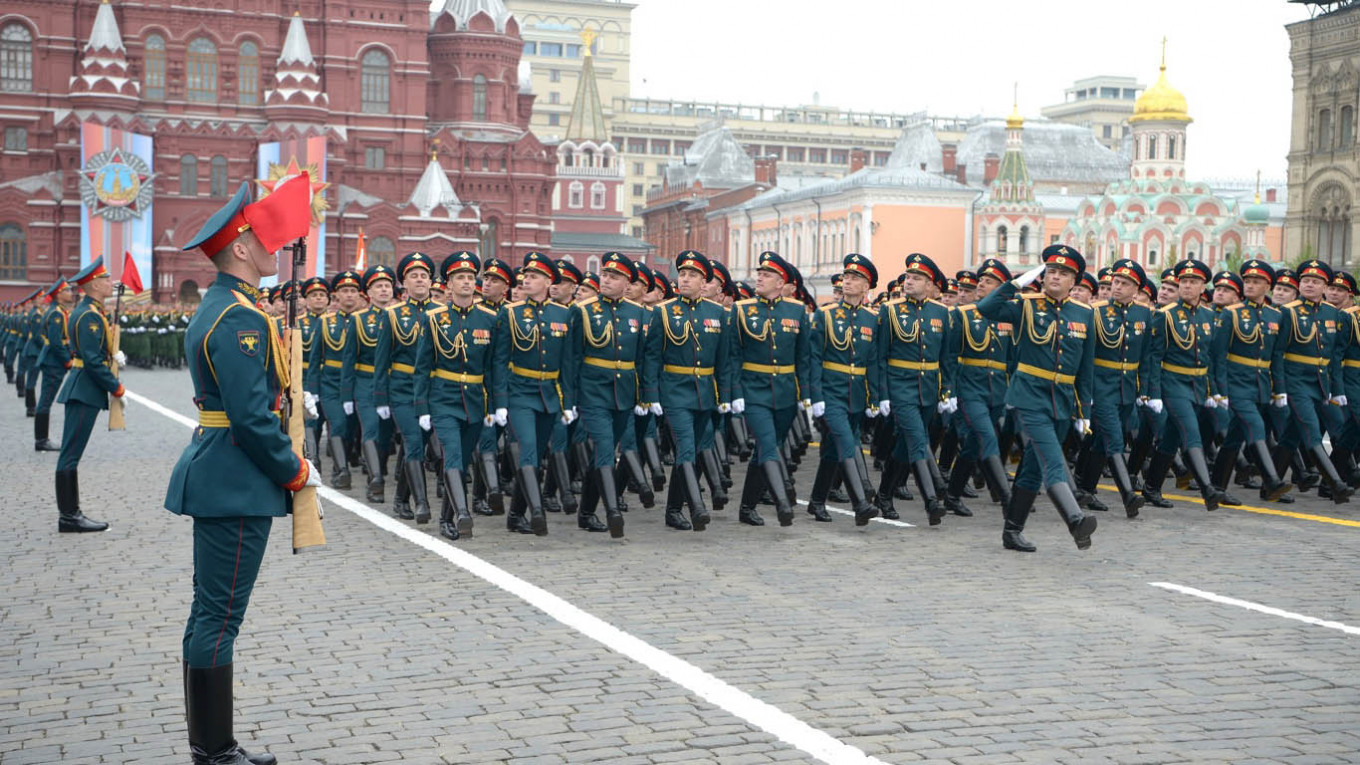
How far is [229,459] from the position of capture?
524 cm

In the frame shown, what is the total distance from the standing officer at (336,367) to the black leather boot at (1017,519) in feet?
20.4

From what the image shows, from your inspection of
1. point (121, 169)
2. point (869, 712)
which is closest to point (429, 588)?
point (869, 712)

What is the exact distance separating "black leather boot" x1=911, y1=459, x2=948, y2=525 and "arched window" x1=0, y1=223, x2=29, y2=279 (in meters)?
60.7

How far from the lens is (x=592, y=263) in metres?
96.4

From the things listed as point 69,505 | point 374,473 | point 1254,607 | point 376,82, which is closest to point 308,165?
point 376,82

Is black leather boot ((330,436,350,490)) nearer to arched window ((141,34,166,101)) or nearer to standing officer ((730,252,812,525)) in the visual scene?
standing officer ((730,252,812,525))

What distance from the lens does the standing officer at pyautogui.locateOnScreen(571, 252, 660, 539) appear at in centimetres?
1049

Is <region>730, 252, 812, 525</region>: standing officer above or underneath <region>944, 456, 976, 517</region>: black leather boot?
above

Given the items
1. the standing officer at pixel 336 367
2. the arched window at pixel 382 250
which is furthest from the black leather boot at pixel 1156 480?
the arched window at pixel 382 250

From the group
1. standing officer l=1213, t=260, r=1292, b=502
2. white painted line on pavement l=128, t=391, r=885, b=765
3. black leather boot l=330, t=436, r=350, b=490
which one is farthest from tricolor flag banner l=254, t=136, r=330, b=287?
white painted line on pavement l=128, t=391, r=885, b=765

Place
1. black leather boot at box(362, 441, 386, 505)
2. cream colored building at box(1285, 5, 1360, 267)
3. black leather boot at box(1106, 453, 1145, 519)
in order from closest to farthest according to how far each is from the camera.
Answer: black leather boot at box(1106, 453, 1145, 519) → black leather boot at box(362, 441, 386, 505) → cream colored building at box(1285, 5, 1360, 267)

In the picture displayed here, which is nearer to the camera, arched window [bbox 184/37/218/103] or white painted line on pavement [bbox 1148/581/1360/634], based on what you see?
white painted line on pavement [bbox 1148/581/1360/634]

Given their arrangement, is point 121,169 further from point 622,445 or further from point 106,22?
point 622,445

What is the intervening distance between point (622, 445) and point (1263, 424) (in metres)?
5.35
